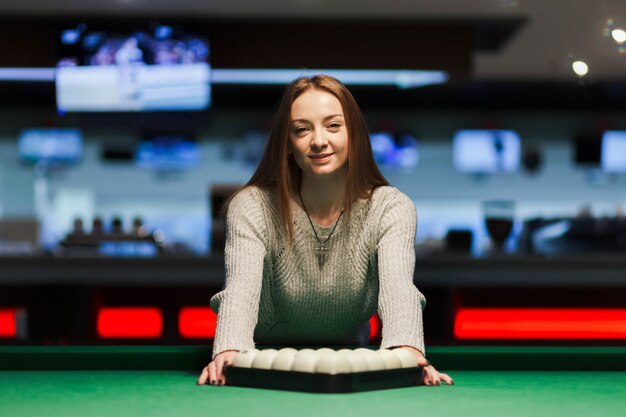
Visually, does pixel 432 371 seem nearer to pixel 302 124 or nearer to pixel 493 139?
pixel 302 124

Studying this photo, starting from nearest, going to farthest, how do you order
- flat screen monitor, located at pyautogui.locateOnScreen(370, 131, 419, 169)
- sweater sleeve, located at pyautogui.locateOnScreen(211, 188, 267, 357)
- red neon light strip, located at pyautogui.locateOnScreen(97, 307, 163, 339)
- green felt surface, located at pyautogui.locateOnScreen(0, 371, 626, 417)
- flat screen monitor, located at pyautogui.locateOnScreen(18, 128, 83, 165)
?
green felt surface, located at pyautogui.locateOnScreen(0, 371, 626, 417) < sweater sleeve, located at pyautogui.locateOnScreen(211, 188, 267, 357) < red neon light strip, located at pyautogui.locateOnScreen(97, 307, 163, 339) < flat screen monitor, located at pyautogui.locateOnScreen(18, 128, 83, 165) < flat screen monitor, located at pyautogui.locateOnScreen(370, 131, 419, 169)

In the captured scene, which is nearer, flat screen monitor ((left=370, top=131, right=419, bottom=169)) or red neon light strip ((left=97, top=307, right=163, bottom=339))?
red neon light strip ((left=97, top=307, right=163, bottom=339))

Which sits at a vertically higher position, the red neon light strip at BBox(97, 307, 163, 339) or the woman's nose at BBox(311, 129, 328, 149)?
the woman's nose at BBox(311, 129, 328, 149)

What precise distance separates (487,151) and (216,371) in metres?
8.04

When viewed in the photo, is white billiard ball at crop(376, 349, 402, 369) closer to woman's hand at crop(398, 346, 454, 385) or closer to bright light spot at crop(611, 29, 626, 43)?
woman's hand at crop(398, 346, 454, 385)

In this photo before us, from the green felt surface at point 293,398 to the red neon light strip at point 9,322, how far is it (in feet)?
11.3

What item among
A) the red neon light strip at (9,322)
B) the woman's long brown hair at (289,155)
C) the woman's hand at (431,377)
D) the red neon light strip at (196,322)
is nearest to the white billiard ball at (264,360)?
the woman's hand at (431,377)

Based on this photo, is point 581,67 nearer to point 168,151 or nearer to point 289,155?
point 168,151

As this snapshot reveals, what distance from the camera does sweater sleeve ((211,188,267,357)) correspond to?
2258 mm

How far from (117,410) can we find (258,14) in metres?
5.72

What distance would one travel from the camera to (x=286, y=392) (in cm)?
187

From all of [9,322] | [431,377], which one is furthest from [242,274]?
[9,322]

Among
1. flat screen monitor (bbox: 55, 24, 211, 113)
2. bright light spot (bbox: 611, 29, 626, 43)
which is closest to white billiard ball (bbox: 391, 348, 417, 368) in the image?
bright light spot (bbox: 611, 29, 626, 43)

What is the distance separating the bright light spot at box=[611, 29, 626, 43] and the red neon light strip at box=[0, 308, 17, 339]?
4308 mm
